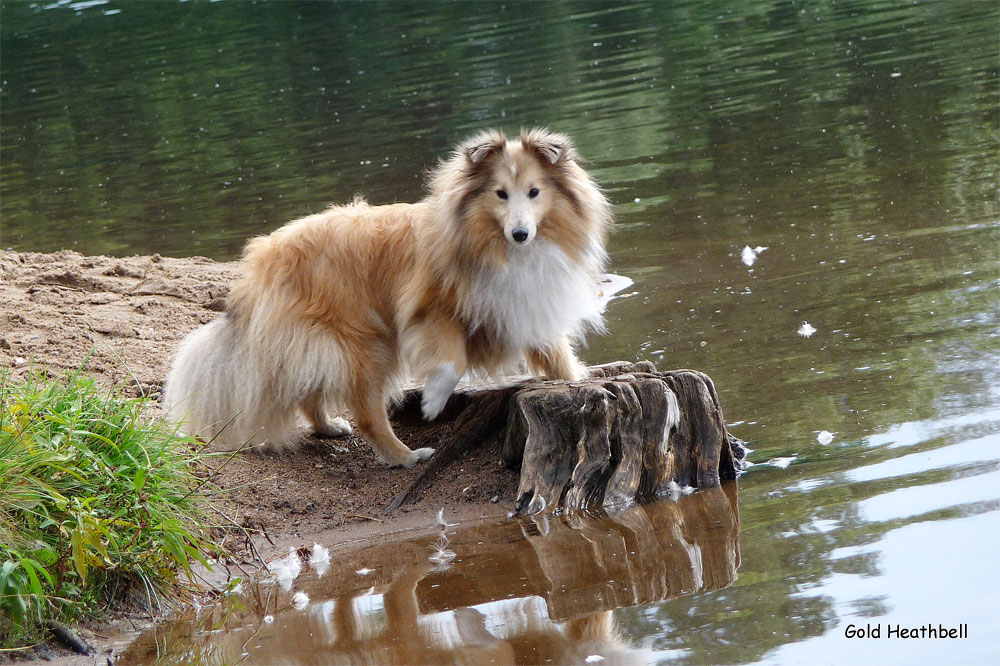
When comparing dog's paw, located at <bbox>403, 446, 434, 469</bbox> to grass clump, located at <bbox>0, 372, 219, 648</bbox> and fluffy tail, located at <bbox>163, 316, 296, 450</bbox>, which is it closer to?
fluffy tail, located at <bbox>163, 316, 296, 450</bbox>

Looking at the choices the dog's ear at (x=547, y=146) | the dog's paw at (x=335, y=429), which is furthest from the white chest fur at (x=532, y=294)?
the dog's paw at (x=335, y=429)

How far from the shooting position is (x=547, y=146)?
17.2ft

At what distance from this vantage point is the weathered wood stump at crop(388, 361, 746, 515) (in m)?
5.14

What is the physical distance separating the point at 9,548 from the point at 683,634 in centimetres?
231

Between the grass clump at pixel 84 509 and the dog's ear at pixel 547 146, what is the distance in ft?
6.64

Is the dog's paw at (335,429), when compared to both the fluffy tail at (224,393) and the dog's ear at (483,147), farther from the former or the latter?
the dog's ear at (483,147)

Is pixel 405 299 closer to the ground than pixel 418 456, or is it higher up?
higher up

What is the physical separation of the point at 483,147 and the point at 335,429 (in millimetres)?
1805

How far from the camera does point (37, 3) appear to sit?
3856 centimetres

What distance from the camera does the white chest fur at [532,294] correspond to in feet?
17.4

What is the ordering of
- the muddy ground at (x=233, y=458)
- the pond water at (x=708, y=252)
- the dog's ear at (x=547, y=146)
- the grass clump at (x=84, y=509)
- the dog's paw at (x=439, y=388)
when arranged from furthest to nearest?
the dog's paw at (x=439, y=388), the dog's ear at (x=547, y=146), the muddy ground at (x=233, y=458), the pond water at (x=708, y=252), the grass clump at (x=84, y=509)

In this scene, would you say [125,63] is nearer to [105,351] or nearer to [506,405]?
[105,351]

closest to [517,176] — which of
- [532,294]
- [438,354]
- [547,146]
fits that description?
[547,146]

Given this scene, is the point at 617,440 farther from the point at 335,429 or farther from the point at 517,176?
the point at 335,429
